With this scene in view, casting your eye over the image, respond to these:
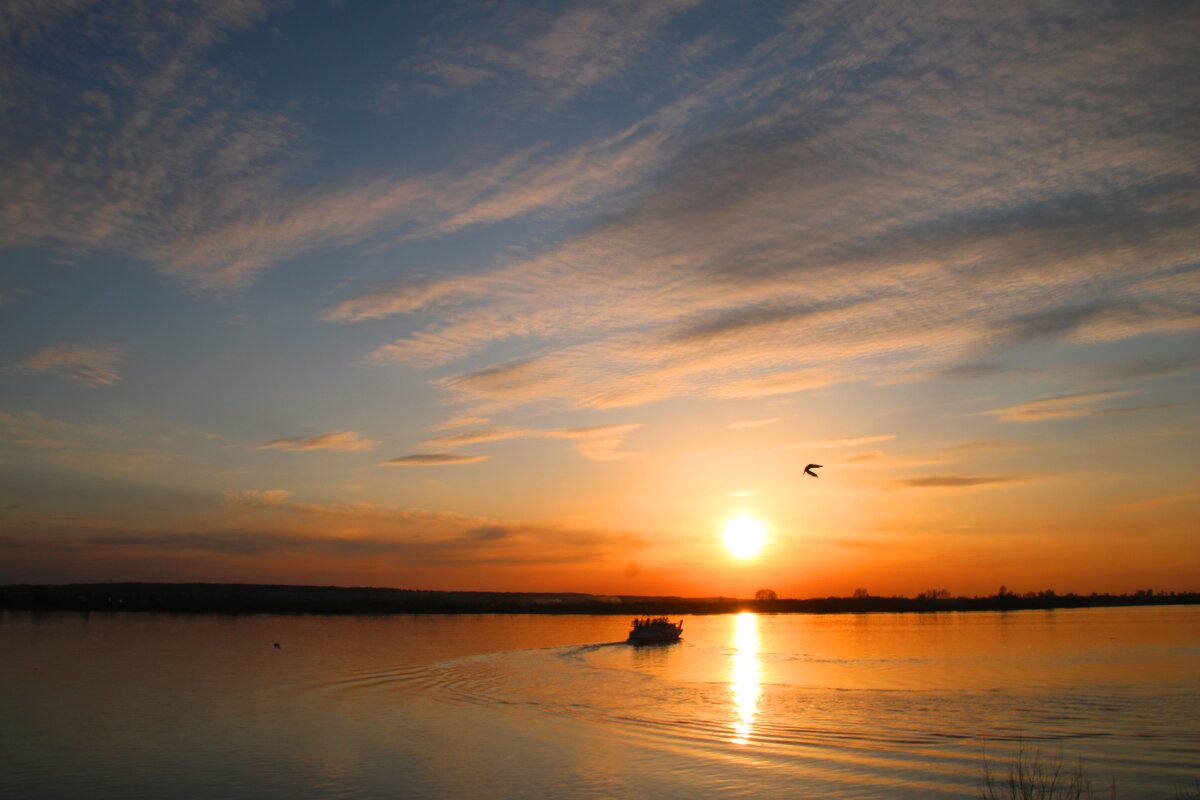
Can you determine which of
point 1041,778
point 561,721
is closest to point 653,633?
point 561,721

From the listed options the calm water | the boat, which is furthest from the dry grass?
the boat

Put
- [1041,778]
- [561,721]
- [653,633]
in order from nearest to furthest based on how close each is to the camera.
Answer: [1041,778], [561,721], [653,633]

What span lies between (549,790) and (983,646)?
68.3m

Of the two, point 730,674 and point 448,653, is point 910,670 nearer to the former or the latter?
point 730,674

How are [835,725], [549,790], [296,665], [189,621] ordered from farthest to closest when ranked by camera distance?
[189,621] < [296,665] < [835,725] < [549,790]

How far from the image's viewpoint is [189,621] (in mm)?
108938

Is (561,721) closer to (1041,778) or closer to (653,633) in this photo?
(1041,778)

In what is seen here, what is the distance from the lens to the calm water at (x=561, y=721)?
24.4 m

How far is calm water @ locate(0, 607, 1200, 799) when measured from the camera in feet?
80.0

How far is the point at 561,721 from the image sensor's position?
3594 cm

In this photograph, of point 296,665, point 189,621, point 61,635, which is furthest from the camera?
point 189,621

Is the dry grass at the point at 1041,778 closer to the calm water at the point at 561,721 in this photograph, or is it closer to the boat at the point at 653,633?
the calm water at the point at 561,721

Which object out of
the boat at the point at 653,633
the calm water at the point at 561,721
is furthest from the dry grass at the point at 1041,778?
the boat at the point at 653,633

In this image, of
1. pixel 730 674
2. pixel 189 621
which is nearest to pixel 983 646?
pixel 730 674
